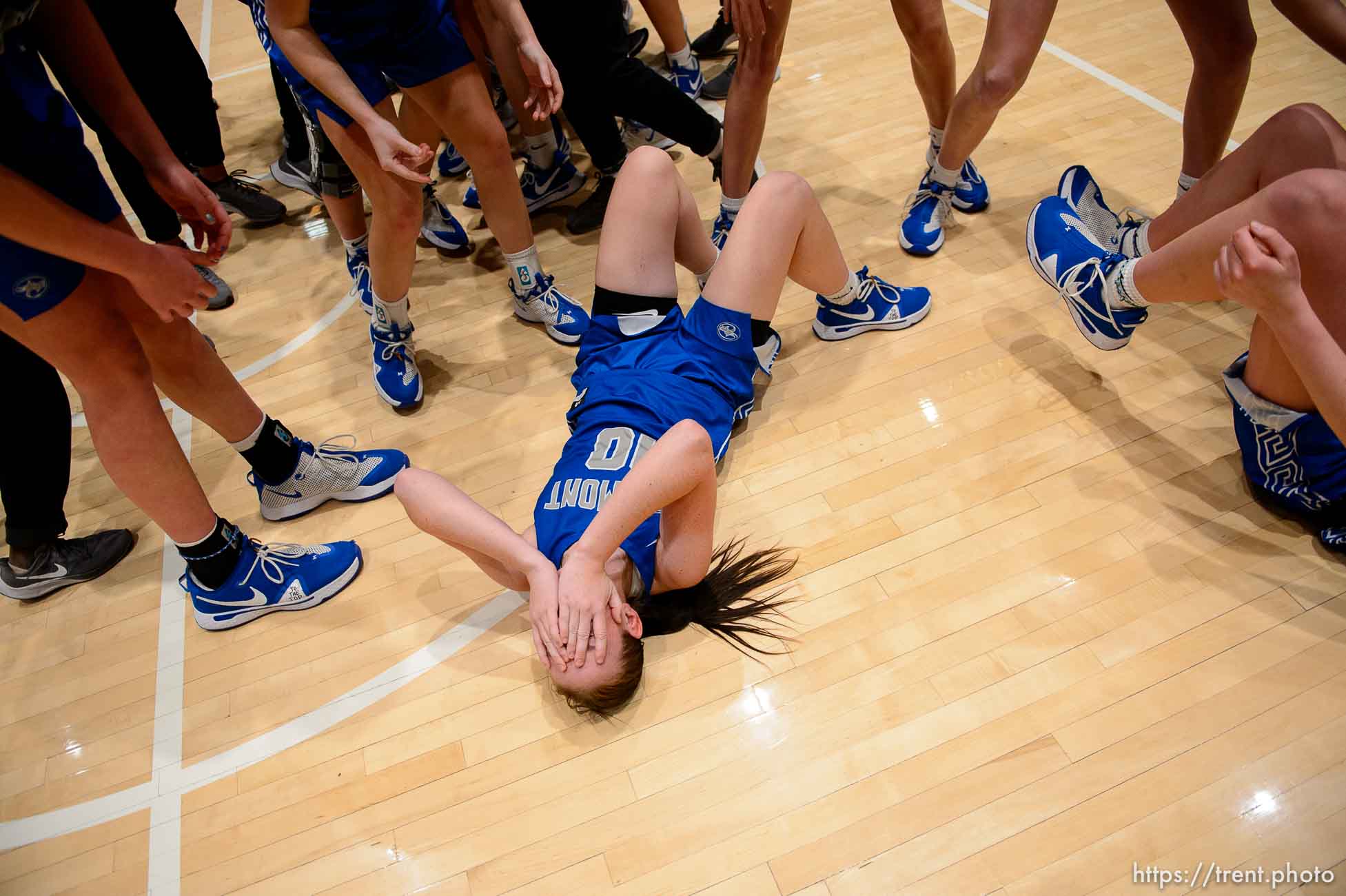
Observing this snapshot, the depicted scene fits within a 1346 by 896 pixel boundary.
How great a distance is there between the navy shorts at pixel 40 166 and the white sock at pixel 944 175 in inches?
86.3

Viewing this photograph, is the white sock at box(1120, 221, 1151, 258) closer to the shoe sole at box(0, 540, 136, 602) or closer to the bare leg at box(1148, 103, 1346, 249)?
the bare leg at box(1148, 103, 1346, 249)

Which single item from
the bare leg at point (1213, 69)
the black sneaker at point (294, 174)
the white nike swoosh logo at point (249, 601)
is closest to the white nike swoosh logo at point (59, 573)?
the white nike swoosh logo at point (249, 601)

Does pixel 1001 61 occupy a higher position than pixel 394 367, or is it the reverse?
pixel 1001 61

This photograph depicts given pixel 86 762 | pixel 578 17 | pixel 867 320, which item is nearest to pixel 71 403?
pixel 86 762

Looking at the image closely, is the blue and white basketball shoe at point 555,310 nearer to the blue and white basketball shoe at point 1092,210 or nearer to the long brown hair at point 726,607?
the long brown hair at point 726,607

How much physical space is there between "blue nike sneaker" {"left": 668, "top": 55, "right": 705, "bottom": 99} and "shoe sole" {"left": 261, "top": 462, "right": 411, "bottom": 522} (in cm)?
220

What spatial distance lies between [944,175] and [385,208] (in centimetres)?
167

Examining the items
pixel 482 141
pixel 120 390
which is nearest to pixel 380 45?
pixel 482 141

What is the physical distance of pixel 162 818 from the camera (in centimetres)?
168

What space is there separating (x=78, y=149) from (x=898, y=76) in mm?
2992

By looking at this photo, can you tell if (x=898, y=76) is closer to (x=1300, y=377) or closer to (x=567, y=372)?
(x=567, y=372)

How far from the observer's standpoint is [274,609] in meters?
1.98

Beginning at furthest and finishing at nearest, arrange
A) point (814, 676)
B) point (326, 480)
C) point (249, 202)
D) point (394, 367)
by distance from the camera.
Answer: point (249, 202) → point (394, 367) → point (326, 480) → point (814, 676)

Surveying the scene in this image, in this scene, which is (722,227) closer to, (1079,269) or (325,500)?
(1079,269)
